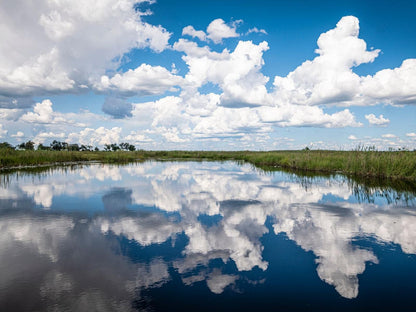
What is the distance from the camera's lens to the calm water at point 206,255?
4.71 metres

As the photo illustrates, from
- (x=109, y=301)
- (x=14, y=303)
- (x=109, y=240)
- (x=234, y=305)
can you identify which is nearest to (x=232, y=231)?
(x=109, y=240)

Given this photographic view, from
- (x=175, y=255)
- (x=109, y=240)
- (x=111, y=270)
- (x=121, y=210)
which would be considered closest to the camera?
(x=111, y=270)

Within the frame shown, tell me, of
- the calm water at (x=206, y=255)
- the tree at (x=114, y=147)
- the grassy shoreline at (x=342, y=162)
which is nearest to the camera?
the calm water at (x=206, y=255)

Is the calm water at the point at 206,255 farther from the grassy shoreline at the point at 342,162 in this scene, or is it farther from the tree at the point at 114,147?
the tree at the point at 114,147

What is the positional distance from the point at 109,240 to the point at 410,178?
21.3 metres

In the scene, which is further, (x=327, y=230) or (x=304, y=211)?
(x=304, y=211)

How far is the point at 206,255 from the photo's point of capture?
6.57 metres

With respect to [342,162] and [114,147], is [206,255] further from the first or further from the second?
[114,147]

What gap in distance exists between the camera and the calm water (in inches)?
185

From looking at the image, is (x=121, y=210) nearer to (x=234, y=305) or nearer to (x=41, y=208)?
(x=41, y=208)

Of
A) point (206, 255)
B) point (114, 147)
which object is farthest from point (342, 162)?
point (114, 147)

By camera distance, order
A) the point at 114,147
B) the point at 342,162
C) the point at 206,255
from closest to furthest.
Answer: the point at 206,255 < the point at 342,162 < the point at 114,147

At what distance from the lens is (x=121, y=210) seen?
11.2 m

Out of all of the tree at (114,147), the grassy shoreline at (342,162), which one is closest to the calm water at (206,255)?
the grassy shoreline at (342,162)
